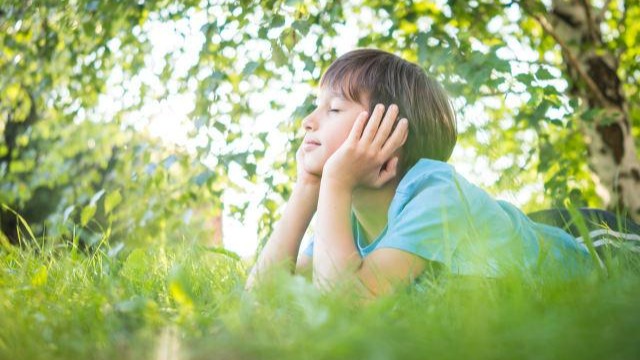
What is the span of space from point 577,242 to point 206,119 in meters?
1.93

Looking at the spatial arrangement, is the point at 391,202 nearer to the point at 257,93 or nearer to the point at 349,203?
the point at 349,203

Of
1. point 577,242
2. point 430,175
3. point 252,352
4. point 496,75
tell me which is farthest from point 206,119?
point 252,352

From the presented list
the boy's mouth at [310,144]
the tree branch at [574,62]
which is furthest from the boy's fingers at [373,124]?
the tree branch at [574,62]

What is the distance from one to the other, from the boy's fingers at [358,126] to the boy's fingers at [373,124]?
0.7 inches

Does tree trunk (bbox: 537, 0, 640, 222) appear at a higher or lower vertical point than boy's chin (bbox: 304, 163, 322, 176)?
lower

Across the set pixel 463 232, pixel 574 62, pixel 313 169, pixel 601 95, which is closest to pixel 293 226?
pixel 313 169

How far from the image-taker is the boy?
5.20ft

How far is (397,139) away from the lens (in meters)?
2.08

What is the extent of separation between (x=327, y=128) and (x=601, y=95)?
2.47 m

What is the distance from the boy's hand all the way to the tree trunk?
220 cm

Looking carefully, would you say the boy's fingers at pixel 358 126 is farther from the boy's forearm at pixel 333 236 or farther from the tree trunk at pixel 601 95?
the tree trunk at pixel 601 95

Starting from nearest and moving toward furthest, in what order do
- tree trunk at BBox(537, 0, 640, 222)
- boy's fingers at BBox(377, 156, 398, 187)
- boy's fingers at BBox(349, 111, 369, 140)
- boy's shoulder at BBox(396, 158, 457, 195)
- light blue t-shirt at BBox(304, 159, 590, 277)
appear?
light blue t-shirt at BBox(304, 159, 590, 277) < boy's shoulder at BBox(396, 158, 457, 195) < boy's fingers at BBox(349, 111, 369, 140) < boy's fingers at BBox(377, 156, 398, 187) < tree trunk at BBox(537, 0, 640, 222)

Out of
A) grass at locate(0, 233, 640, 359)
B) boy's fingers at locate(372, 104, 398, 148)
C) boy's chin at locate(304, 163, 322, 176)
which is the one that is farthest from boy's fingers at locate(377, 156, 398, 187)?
grass at locate(0, 233, 640, 359)

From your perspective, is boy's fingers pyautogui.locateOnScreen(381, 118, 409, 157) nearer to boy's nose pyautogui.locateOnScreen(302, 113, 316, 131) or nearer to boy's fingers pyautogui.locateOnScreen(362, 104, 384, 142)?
boy's fingers pyautogui.locateOnScreen(362, 104, 384, 142)
